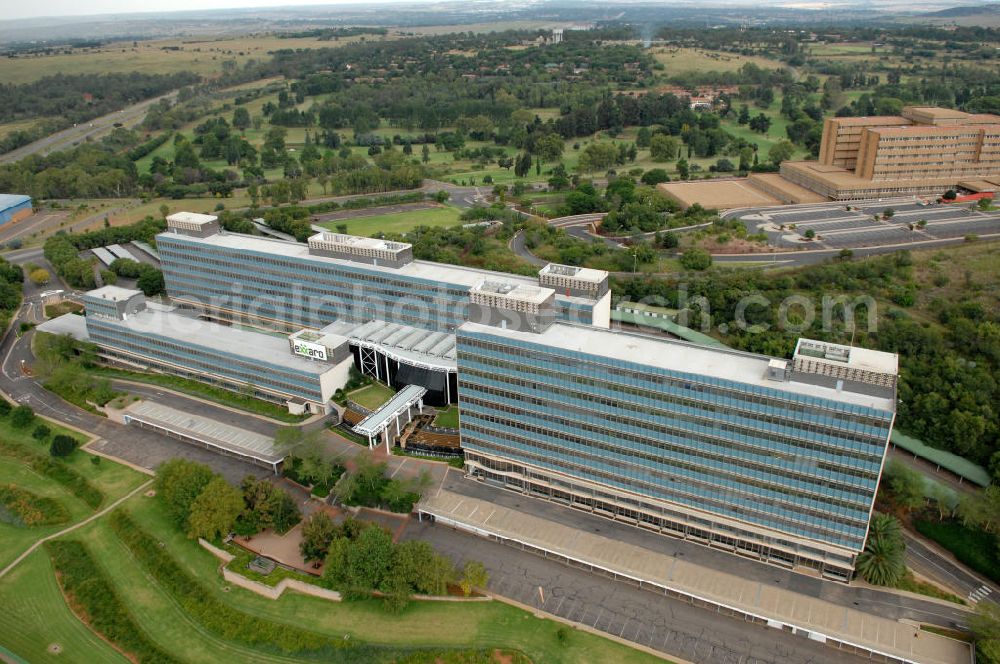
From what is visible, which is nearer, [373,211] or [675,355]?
[675,355]

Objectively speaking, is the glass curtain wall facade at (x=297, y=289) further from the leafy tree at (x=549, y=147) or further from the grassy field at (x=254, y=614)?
the leafy tree at (x=549, y=147)

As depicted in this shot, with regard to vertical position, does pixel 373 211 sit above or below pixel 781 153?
below

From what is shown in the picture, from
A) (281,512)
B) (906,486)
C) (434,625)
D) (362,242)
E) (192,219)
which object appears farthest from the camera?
(192,219)

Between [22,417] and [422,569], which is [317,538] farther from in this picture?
[22,417]

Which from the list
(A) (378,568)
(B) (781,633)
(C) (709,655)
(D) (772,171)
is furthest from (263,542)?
(D) (772,171)

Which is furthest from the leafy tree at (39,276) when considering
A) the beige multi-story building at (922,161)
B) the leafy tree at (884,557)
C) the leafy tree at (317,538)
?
the beige multi-story building at (922,161)

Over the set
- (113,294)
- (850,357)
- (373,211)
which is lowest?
(373,211)

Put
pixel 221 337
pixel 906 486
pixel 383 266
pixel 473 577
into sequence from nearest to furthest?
1. pixel 473 577
2. pixel 906 486
3. pixel 221 337
4. pixel 383 266

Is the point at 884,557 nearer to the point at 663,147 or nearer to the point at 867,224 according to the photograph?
the point at 867,224

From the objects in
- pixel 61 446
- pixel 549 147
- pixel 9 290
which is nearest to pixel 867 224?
pixel 549 147
